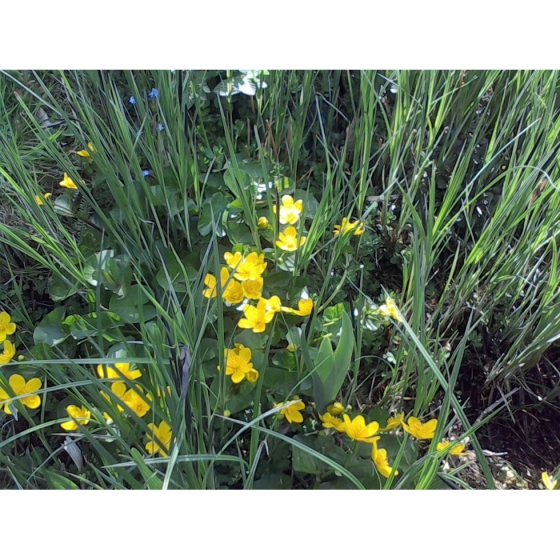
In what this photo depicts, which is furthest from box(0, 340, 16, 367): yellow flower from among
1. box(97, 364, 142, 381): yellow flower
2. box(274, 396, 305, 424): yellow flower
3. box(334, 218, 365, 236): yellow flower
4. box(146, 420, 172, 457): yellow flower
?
box(334, 218, 365, 236): yellow flower

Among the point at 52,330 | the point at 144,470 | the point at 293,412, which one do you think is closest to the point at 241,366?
the point at 293,412

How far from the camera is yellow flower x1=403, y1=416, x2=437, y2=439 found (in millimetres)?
749

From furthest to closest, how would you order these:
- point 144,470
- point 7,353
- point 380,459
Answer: point 7,353
point 380,459
point 144,470

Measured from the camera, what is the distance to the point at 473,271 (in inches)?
35.6

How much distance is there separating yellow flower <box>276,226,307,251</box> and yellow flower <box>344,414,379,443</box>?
0.94ft

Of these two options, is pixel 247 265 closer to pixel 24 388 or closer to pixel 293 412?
pixel 293 412

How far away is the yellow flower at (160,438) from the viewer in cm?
68

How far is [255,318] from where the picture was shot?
0.79m

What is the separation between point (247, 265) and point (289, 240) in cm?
9

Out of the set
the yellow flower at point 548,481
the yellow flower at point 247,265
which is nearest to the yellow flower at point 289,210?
the yellow flower at point 247,265

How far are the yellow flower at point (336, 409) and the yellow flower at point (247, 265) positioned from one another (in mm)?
226

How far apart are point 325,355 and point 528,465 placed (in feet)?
1.33
